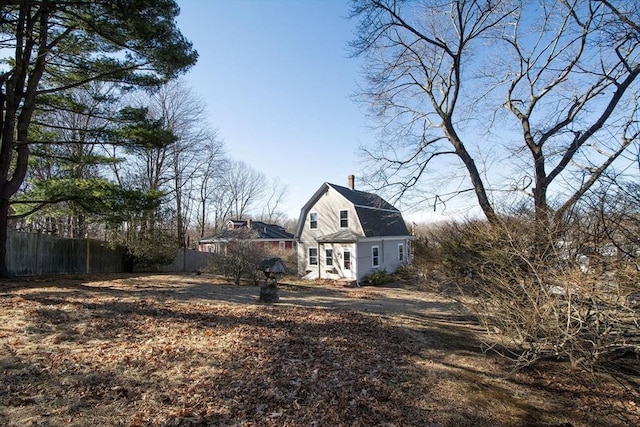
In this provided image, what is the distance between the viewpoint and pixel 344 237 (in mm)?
20219

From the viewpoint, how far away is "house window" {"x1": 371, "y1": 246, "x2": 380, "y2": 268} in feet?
69.9

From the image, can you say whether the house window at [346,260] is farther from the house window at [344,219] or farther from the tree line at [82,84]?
the tree line at [82,84]

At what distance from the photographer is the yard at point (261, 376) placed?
3670 mm

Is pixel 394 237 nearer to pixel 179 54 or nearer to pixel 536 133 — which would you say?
pixel 536 133

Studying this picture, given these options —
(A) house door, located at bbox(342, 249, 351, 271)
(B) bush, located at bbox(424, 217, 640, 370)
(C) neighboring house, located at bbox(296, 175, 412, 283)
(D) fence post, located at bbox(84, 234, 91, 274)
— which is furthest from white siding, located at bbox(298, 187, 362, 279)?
(B) bush, located at bbox(424, 217, 640, 370)

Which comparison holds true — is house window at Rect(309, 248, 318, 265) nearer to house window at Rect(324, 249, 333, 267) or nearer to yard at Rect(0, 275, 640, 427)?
house window at Rect(324, 249, 333, 267)

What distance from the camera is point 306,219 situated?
75.8 feet

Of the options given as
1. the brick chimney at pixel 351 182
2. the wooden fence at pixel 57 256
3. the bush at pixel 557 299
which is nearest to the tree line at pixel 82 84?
the wooden fence at pixel 57 256

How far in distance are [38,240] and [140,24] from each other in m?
10.00

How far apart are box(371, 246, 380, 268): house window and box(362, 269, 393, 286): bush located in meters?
0.90

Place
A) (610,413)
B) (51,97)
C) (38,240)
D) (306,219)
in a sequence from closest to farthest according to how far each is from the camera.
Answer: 1. (610,413)
2. (51,97)
3. (38,240)
4. (306,219)

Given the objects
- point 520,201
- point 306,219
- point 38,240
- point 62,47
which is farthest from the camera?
point 306,219

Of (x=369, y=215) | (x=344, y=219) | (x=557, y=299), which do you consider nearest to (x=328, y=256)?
(x=344, y=219)

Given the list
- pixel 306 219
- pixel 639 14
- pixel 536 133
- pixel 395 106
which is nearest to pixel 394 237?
pixel 306 219
